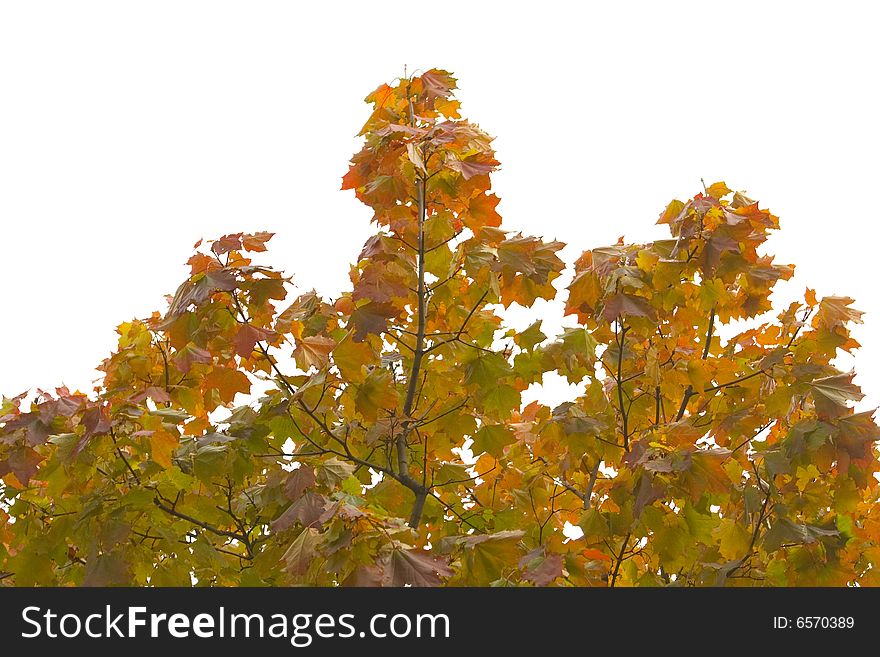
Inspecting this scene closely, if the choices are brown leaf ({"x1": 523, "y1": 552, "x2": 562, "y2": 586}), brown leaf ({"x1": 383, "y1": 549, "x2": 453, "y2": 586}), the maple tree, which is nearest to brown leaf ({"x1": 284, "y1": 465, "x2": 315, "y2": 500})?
the maple tree

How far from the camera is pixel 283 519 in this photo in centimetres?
412

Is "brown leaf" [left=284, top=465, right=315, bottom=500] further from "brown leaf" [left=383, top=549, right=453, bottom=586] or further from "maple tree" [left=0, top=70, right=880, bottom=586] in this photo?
"brown leaf" [left=383, top=549, right=453, bottom=586]

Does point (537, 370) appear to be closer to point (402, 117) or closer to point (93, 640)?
point (402, 117)

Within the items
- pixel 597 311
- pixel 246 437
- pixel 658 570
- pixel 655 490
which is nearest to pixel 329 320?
pixel 246 437

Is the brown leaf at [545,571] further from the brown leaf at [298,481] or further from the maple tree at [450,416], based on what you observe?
the brown leaf at [298,481]

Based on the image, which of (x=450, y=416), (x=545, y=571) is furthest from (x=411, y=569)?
(x=450, y=416)

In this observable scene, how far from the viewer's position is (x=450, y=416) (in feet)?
17.6

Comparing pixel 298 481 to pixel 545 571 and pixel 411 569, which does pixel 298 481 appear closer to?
pixel 411 569

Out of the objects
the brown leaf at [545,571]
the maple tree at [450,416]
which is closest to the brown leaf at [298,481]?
the maple tree at [450,416]

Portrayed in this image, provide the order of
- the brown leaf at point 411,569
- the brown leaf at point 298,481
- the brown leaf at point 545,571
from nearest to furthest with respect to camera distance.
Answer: the brown leaf at point 411,569 < the brown leaf at point 545,571 < the brown leaf at point 298,481

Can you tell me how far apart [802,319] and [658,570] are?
5.61ft

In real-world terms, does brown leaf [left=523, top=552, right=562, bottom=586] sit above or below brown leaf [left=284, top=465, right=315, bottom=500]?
below

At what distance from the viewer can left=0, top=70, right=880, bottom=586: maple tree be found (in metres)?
4.43

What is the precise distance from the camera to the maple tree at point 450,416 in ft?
14.5
